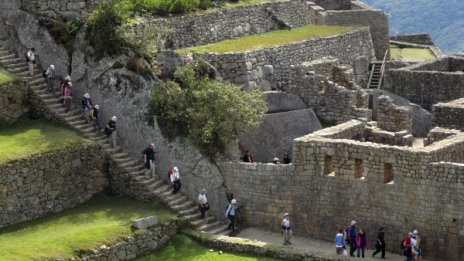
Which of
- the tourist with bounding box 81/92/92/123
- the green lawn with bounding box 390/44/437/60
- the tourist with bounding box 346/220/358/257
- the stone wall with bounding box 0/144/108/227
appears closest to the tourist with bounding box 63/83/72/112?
the tourist with bounding box 81/92/92/123

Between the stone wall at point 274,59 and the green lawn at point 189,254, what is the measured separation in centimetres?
767

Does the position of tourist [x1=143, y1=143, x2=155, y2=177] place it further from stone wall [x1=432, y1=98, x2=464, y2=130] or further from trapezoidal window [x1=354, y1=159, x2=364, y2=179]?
stone wall [x1=432, y1=98, x2=464, y2=130]

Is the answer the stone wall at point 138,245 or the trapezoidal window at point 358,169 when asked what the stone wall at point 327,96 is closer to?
the trapezoidal window at point 358,169

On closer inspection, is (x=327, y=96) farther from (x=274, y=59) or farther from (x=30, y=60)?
(x=30, y=60)

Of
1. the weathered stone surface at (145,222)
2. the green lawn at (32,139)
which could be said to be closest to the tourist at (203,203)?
the weathered stone surface at (145,222)

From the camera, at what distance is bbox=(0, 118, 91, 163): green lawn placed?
3719 cm

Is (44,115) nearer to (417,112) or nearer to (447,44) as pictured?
(417,112)

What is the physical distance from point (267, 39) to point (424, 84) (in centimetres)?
646

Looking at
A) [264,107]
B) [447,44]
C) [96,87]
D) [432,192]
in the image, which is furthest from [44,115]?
[447,44]

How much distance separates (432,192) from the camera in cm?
3434

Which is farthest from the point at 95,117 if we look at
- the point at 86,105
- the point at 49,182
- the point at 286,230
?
the point at 286,230

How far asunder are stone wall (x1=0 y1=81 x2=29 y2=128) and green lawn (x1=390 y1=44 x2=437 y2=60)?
1995cm

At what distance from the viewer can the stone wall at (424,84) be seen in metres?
43.7

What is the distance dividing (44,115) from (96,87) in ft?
6.96
